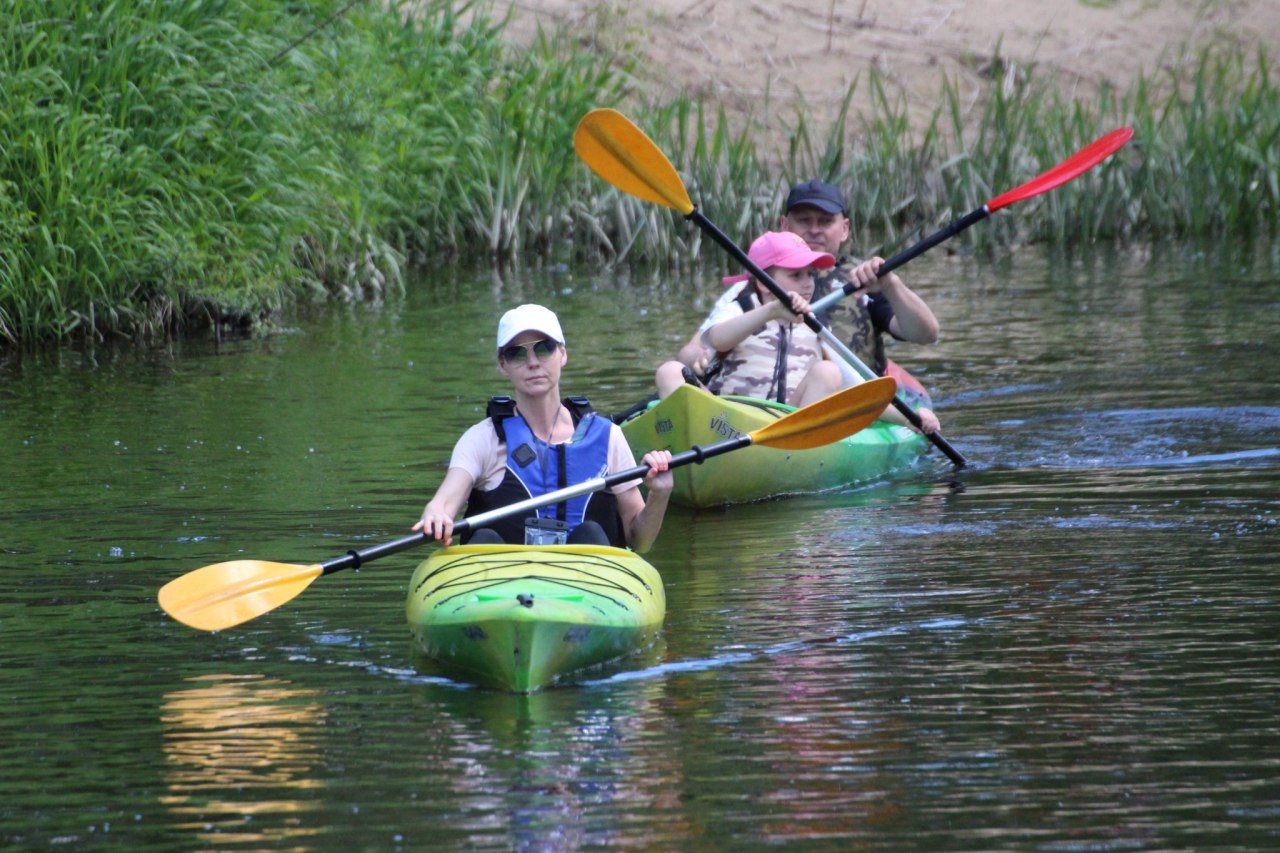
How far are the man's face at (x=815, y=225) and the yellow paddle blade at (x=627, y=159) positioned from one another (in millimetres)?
418

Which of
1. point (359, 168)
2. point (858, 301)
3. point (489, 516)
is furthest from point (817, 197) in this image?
point (359, 168)

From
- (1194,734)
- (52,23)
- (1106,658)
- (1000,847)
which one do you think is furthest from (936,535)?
(52,23)

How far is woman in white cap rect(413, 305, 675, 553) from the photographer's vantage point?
16.7ft

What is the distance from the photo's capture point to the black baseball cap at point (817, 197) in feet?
25.3

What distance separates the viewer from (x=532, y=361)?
5082 mm

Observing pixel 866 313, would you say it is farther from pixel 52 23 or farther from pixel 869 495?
pixel 52 23

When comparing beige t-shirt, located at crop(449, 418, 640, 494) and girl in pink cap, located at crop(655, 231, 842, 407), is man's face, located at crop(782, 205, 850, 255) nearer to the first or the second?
girl in pink cap, located at crop(655, 231, 842, 407)

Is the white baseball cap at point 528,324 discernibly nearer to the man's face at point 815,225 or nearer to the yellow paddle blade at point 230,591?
the yellow paddle blade at point 230,591

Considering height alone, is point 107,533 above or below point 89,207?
below

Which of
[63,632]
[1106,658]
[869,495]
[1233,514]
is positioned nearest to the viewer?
[1106,658]

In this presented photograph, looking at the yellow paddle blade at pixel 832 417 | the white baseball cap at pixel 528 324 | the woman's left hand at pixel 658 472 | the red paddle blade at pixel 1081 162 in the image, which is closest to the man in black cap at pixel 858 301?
the red paddle blade at pixel 1081 162

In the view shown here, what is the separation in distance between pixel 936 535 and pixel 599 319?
19.3 ft

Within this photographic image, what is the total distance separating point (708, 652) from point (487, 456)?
0.82 metres

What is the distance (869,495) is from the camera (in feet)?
23.9
